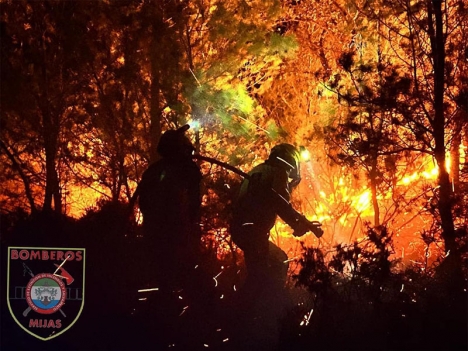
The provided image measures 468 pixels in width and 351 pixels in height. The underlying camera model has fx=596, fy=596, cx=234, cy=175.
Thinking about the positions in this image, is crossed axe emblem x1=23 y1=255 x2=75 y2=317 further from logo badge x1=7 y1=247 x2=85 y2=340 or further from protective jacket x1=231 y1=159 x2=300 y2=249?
protective jacket x1=231 y1=159 x2=300 y2=249

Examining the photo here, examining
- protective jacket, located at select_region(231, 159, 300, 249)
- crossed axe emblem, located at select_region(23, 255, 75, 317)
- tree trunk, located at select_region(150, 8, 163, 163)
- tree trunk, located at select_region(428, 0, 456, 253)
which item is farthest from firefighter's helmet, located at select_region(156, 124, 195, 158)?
tree trunk, located at select_region(428, 0, 456, 253)

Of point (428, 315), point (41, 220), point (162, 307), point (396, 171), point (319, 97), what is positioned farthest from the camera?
point (319, 97)

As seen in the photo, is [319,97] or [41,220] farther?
[319,97]

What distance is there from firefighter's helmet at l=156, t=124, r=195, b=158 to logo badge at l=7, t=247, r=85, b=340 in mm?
1456

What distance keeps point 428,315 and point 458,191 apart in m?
1.44

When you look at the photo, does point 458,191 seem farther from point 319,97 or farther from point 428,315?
point 319,97

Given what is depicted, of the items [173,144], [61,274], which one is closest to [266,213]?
[173,144]

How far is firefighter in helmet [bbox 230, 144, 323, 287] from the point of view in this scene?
258 inches

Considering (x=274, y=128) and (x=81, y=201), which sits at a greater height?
(x=274, y=128)

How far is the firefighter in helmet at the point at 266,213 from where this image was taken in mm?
6547

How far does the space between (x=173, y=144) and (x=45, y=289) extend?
2043mm

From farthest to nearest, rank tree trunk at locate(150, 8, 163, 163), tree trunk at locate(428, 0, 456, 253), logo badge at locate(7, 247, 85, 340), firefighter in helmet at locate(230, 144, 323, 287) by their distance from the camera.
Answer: tree trunk at locate(150, 8, 163, 163)
firefighter in helmet at locate(230, 144, 323, 287)
logo badge at locate(7, 247, 85, 340)
tree trunk at locate(428, 0, 456, 253)

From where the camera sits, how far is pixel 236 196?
6.99m

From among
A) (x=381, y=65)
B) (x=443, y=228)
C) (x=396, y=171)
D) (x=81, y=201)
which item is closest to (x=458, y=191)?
(x=443, y=228)
